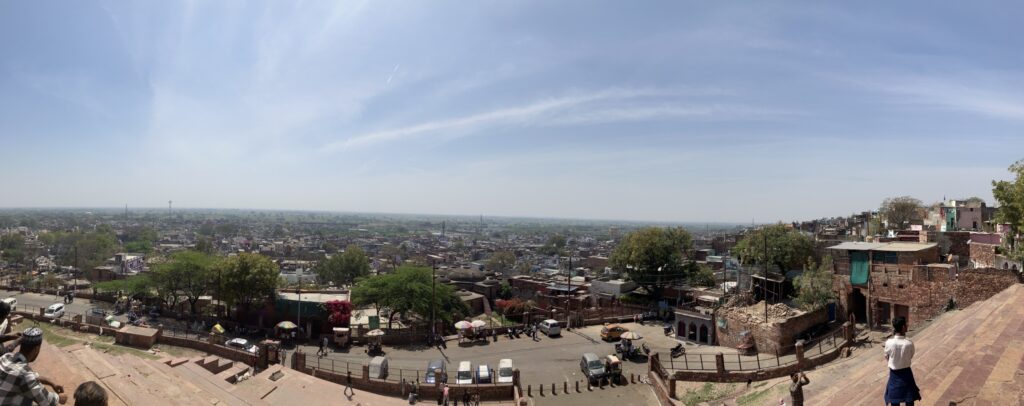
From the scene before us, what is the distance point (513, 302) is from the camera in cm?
4112

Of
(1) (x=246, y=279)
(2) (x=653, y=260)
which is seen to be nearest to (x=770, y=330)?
(2) (x=653, y=260)

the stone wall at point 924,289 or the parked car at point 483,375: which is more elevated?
the stone wall at point 924,289

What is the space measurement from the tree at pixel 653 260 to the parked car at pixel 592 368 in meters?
18.4

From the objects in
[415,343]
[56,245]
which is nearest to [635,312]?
[415,343]

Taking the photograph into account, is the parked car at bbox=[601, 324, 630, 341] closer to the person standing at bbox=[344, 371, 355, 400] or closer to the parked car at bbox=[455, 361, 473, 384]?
the parked car at bbox=[455, 361, 473, 384]

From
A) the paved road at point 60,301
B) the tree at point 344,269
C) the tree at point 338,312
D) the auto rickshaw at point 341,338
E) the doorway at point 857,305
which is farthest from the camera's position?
the tree at point 344,269

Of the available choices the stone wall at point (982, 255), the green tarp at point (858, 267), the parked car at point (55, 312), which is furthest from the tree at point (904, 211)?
the parked car at point (55, 312)

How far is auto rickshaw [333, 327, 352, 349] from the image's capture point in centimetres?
2759

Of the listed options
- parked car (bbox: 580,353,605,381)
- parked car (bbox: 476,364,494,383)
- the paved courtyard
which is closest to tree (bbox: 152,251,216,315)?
the paved courtyard

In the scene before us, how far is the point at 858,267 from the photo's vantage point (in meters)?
24.6

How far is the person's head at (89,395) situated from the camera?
4.70m

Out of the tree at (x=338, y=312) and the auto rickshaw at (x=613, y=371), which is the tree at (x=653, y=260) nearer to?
the auto rickshaw at (x=613, y=371)

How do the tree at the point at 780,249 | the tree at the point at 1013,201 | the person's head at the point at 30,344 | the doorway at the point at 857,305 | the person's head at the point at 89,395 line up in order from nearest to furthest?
the person's head at the point at 89,395 < the person's head at the point at 30,344 < the tree at the point at 1013,201 < the doorway at the point at 857,305 < the tree at the point at 780,249

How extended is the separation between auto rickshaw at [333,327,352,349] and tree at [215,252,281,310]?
323 inches
